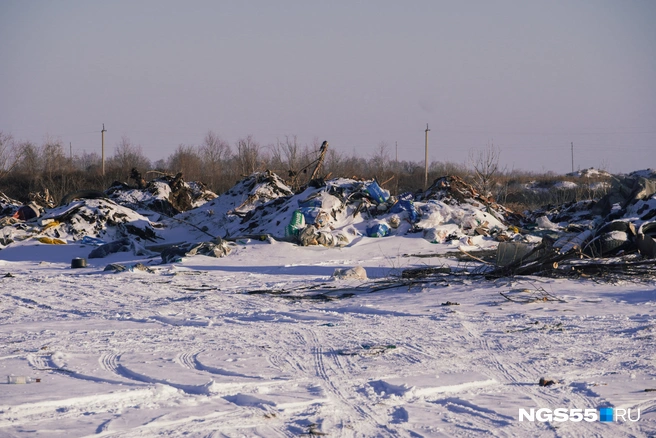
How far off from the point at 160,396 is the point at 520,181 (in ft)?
157

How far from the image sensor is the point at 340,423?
381 cm

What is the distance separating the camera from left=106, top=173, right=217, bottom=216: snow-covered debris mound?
28141 millimetres

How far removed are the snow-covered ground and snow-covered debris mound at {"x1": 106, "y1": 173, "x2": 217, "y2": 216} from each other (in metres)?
17.4

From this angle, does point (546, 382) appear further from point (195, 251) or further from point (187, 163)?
point (187, 163)

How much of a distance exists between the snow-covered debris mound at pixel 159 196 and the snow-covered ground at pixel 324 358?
17359 mm

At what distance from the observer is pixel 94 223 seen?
20938mm

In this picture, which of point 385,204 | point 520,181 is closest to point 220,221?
point 385,204

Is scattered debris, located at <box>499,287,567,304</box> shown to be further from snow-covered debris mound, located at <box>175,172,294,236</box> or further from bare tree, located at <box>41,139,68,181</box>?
bare tree, located at <box>41,139,68,181</box>

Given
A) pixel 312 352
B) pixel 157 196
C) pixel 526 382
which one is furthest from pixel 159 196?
pixel 526 382

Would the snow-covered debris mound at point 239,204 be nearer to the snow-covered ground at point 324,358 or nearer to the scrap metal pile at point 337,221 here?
the scrap metal pile at point 337,221

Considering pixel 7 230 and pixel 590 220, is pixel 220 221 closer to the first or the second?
pixel 7 230

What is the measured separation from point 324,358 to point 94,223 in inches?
670

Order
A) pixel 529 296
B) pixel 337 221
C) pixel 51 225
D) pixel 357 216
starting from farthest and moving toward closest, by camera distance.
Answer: pixel 51 225, pixel 357 216, pixel 337 221, pixel 529 296

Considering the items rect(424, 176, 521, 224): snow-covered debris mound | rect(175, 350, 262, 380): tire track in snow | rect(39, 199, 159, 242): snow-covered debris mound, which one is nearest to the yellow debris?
rect(39, 199, 159, 242): snow-covered debris mound
